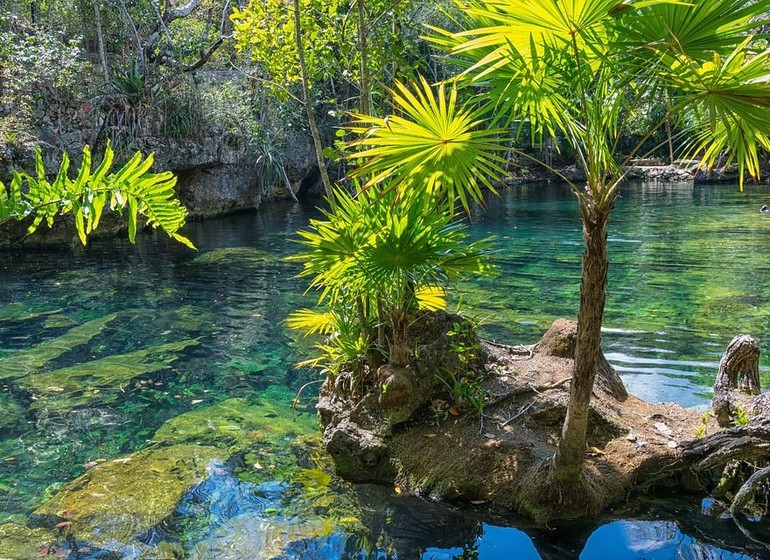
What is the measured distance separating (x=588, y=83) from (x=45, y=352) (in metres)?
7.58

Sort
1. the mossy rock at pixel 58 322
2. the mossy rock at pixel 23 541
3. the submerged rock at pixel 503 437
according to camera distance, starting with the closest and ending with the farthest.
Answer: the mossy rock at pixel 23 541 → the submerged rock at pixel 503 437 → the mossy rock at pixel 58 322

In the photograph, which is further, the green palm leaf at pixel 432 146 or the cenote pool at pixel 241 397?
the cenote pool at pixel 241 397

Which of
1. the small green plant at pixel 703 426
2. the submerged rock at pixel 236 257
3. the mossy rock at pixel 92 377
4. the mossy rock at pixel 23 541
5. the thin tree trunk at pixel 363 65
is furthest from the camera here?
the submerged rock at pixel 236 257

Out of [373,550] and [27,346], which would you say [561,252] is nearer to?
[27,346]

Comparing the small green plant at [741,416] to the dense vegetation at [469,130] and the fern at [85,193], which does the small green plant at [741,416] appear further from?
the fern at [85,193]

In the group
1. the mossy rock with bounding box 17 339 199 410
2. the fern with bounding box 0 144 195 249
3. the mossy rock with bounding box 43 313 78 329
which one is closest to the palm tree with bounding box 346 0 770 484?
the fern with bounding box 0 144 195 249

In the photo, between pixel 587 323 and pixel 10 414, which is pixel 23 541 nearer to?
pixel 10 414

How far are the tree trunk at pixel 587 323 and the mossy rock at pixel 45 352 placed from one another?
6409mm

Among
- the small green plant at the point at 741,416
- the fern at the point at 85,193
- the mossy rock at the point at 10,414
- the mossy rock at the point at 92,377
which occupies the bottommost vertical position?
the mossy rock at the point at 10,414

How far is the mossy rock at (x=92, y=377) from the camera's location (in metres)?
6.53

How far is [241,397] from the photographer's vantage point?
21.6ft

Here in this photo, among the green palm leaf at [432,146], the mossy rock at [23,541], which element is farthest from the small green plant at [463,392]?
the mossy rock at [23,541]

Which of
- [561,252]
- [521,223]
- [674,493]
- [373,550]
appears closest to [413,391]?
[373,550]

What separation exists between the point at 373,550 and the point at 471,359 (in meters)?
1.69
